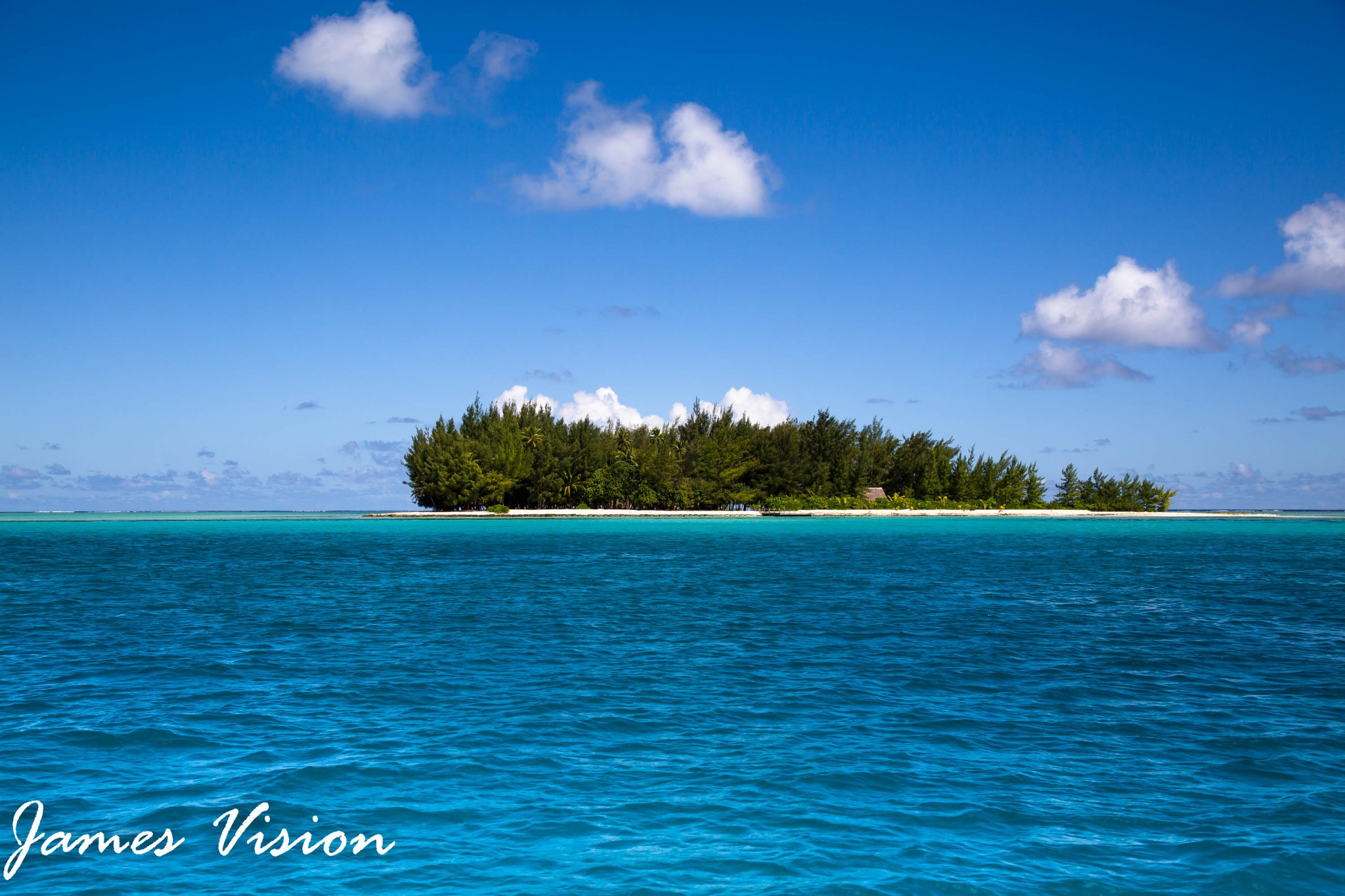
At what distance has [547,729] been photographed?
9938 mm

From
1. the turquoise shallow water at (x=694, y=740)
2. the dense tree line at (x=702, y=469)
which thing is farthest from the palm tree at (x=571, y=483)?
the turquoise shallow water at (x=694, y=740)

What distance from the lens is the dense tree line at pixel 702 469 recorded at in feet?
274

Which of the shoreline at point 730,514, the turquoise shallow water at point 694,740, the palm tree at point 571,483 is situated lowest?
the turquoise shallow water at point 694,740

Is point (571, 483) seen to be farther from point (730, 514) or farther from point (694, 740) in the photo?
point (694, 740)

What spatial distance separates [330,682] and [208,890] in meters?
6.63

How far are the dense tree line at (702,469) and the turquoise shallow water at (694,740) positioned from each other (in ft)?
197

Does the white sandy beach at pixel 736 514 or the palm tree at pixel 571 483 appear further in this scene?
the palm tree at pixel 571 483

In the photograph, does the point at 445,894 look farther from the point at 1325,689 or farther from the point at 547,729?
the point at 1325,689

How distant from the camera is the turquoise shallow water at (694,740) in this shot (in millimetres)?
6543

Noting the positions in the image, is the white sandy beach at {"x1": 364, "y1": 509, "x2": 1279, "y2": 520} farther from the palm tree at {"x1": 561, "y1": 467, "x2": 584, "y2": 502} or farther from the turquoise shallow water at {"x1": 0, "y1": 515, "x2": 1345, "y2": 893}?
the turquoise shallow water at {"x1": 0, "y1": 515, "x2": 1345, "y2": 893}

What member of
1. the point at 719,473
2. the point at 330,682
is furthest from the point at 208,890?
the point at 719,473

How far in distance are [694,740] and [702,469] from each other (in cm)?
7551

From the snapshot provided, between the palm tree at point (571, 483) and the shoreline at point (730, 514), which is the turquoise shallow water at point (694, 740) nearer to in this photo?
the shoreline at point (730, 514)

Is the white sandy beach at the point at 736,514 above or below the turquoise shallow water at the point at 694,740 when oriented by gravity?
above
